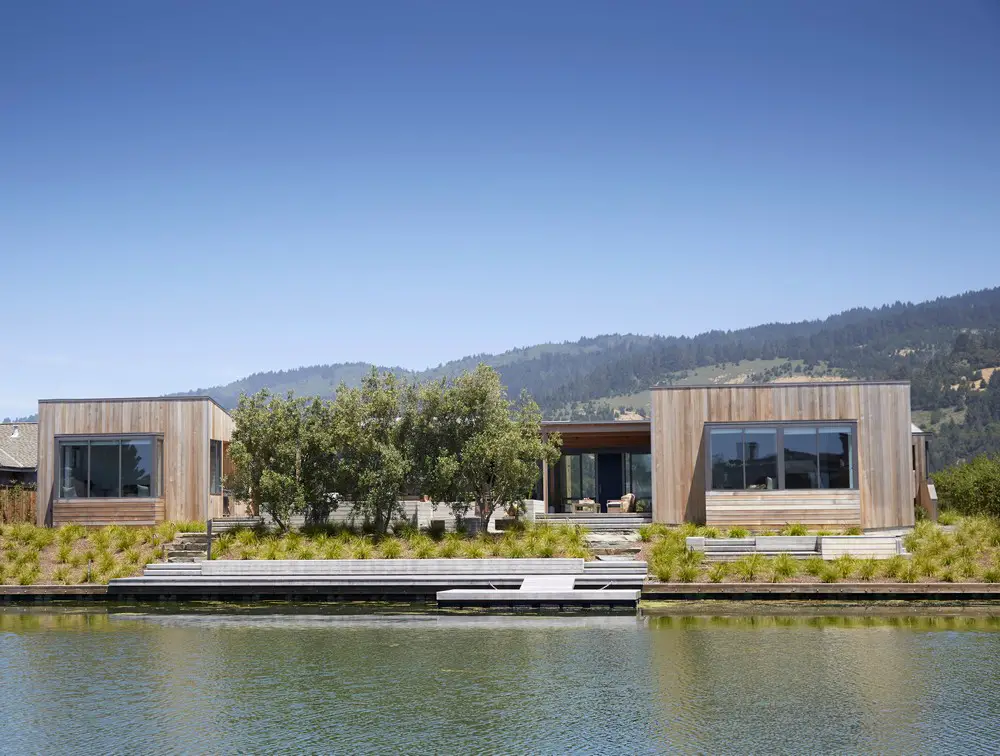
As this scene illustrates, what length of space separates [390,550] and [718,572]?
7453 millimetres

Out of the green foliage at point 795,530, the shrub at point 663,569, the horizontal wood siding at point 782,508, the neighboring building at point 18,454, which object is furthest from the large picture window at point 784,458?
the neighboring building at point 18,454

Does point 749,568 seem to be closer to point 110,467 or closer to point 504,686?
point 504,686

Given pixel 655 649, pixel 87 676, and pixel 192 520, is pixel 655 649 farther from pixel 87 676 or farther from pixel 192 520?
pixel 192 520

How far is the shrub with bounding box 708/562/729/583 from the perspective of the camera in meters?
22.4

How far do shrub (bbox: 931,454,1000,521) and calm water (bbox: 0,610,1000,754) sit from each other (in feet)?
42.7

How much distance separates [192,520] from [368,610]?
10106 mm

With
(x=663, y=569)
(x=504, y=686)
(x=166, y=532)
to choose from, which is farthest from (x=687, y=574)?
(x=166, y=532)

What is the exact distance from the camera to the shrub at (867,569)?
22.4 m

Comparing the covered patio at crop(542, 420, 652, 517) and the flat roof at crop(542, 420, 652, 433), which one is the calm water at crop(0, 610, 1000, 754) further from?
the covered patio at crop(542, 420, 652, 517)

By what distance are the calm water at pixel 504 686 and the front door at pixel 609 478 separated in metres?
18.9

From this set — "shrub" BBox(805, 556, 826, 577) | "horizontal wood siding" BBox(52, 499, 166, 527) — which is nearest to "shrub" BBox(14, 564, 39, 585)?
"horizontal wood siding" BBox(52, 499, 166, 527)

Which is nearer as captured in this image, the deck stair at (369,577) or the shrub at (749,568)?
the deck stair at (369,577)

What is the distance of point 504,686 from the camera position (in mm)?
14383

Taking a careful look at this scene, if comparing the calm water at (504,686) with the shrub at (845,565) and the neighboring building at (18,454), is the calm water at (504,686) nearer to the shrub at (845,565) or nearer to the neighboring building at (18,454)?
the shrub at (845,565)
